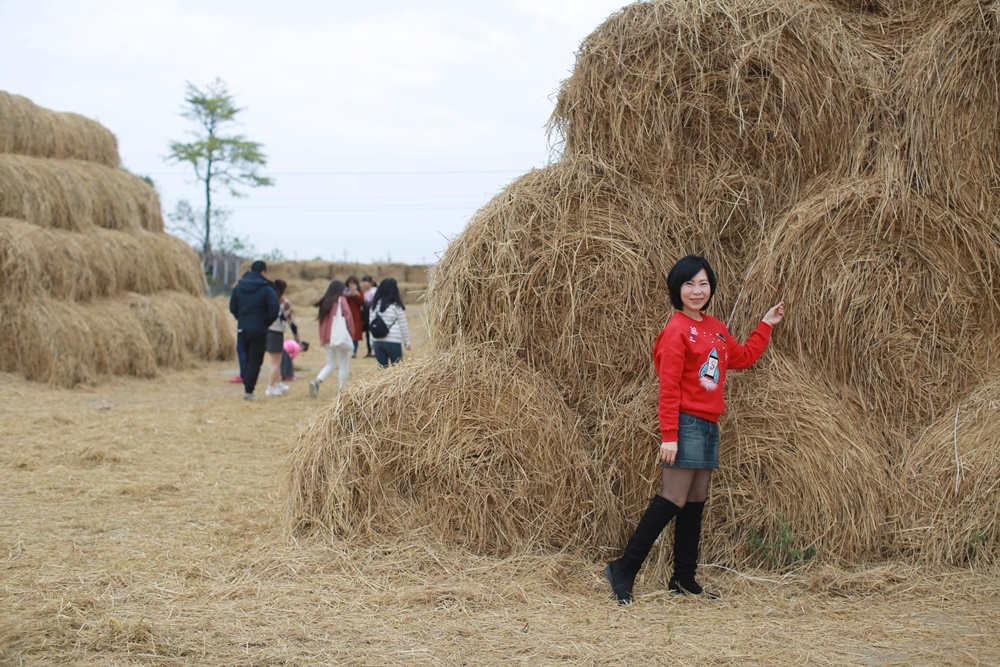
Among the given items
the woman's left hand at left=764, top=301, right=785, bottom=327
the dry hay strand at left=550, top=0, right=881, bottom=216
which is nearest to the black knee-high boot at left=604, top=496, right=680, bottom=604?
the woman's left hand at left=764, top=301, right=785, bottom=327

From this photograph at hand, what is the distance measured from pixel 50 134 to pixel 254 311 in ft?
19.2

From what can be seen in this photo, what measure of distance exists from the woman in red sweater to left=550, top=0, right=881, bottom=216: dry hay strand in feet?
3.04

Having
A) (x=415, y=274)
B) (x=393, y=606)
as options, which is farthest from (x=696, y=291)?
(x=415, y=274)

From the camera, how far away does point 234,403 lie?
33.3ft

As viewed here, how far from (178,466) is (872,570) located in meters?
5.07

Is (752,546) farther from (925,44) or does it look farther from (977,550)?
(925,44)

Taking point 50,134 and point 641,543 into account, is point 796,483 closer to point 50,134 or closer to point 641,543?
point 641,543

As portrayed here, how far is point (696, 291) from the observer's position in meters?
3.89

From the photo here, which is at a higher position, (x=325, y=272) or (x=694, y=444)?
(x=325, y=272)

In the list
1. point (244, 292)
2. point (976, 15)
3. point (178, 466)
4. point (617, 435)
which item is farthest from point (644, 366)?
point (244, 292)

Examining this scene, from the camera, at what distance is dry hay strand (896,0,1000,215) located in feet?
14.2

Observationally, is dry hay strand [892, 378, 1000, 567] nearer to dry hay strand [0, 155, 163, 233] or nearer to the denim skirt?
the denim skirt

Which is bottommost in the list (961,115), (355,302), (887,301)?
(355,302)

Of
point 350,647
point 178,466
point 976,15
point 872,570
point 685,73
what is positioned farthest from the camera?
point 178,466
